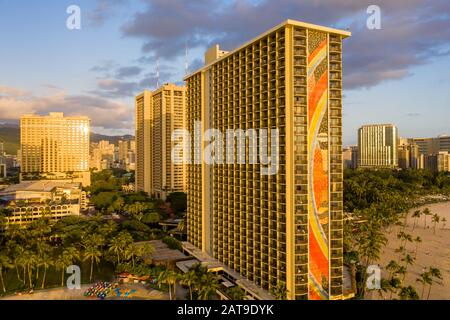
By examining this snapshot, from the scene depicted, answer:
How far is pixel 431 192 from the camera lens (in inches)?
6570

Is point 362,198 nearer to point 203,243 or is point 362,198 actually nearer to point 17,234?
point 203,243

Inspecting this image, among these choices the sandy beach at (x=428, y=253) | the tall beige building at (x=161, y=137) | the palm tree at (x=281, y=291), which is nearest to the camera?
the palm tree at (x=281, y=291)

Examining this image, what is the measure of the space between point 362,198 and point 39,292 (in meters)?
117

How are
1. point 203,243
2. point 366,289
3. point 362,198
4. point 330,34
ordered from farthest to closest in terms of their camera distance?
point 362,198 → point 203,243 → point 366,289 → point 330,34

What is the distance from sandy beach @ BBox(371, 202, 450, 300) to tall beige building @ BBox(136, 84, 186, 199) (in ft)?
312

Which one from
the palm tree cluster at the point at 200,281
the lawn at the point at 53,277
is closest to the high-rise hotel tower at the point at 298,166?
the palm tree cluster at the point at 200,281

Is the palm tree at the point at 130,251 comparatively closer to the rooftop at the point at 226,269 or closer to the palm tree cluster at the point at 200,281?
the rooftop at the point at 226,269

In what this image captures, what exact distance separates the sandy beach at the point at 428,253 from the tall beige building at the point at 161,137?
95.0 m

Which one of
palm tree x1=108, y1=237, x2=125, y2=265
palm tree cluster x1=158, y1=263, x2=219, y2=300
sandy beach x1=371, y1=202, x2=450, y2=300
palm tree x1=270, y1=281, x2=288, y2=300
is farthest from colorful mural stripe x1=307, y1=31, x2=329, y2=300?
palm tree x1=108, y1=237, x2=125, y2=265

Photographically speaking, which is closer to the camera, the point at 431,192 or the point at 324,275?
the point at 324,275

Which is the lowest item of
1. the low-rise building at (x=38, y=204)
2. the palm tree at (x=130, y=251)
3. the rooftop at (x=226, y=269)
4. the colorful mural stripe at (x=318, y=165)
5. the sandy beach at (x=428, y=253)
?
the sandy beach at (x=428, y=253)

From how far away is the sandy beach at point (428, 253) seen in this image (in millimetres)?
59094

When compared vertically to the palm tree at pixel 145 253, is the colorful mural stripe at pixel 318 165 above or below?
above
